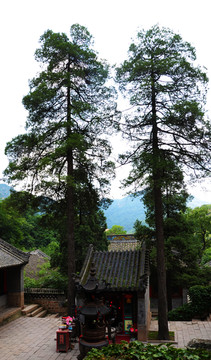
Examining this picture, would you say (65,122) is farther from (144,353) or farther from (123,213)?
(123,213)

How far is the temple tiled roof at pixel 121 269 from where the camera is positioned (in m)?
11.9

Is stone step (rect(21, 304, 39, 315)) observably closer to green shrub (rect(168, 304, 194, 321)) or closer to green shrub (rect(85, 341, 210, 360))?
green shrub (rect(168, 304, 194, 321))

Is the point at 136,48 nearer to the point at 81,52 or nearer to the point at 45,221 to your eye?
the point at 81,52

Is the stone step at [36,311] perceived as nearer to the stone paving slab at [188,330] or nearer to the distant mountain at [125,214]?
the stone paving slab at [188,330]

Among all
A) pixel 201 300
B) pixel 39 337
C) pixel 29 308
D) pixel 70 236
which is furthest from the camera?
pixel 29 308

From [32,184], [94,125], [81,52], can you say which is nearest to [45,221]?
[32,184]

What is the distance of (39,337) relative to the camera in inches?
489

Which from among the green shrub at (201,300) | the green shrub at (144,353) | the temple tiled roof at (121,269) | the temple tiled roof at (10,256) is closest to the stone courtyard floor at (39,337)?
the green shrub at (201,300)

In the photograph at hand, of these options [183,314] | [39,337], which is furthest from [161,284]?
[183,314]

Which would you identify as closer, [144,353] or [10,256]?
[144,353]

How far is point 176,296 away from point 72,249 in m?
12.1

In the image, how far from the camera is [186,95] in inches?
487

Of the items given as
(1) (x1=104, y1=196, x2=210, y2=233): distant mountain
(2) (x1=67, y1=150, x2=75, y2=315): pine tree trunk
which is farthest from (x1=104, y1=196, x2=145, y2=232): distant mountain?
(2) (x1=67, y1=150, x2=75, y2=315): pine tree trunk

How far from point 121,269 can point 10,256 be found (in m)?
6.66
